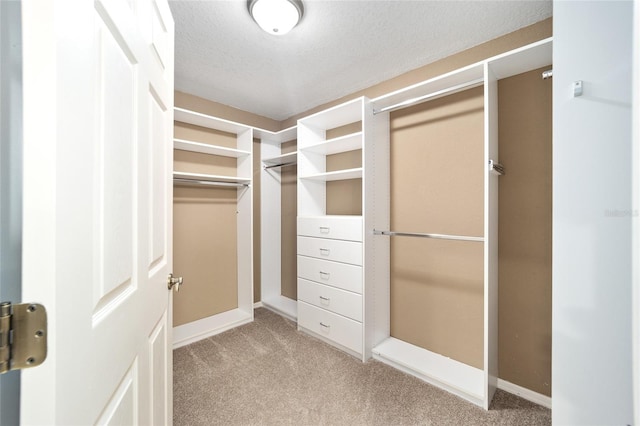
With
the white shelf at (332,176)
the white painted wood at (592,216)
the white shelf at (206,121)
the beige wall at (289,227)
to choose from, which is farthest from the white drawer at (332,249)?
the white shelf at (206,121)

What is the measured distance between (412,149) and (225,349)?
2.45 meters

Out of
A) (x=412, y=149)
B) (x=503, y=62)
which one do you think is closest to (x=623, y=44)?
(x=503, y=62)

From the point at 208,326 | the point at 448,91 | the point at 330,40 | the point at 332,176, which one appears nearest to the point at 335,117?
the point at 332,176

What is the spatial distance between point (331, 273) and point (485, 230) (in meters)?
1.28

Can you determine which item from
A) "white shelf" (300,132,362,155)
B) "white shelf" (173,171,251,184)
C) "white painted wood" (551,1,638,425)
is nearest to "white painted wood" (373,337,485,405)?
"white painted wood" (551,1,638,425)

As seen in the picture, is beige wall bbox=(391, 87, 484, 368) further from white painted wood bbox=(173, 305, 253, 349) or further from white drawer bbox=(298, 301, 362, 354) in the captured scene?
white painted wood bbox=(173, 305, 253, 349)

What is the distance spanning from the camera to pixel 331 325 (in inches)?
94.0

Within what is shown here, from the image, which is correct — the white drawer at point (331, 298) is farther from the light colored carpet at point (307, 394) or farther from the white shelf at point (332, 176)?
the white shelf at point (332, 176)

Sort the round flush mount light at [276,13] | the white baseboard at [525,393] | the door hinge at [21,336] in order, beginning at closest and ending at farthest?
the door hinge at [21,336]
the round flush mount light at [276,13]
the white baseboard at [525,393]

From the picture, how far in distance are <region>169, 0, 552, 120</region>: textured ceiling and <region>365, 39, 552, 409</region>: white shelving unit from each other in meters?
0.30

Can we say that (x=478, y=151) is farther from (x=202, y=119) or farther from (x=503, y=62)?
(x=202, y=119)

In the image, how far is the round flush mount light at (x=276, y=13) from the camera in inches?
58.2

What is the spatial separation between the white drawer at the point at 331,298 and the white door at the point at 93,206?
5.01ft

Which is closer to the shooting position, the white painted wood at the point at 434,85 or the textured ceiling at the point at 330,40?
the textured ceiling at the point at 330,40
